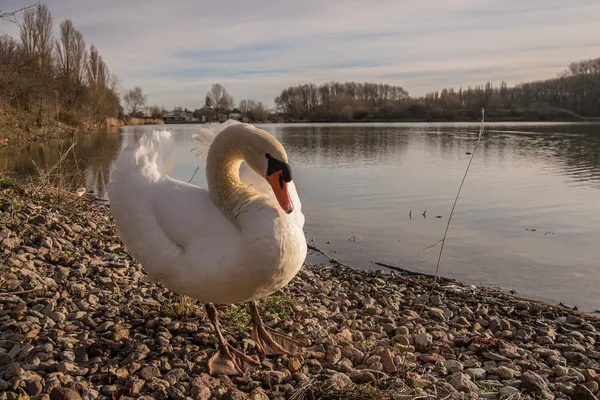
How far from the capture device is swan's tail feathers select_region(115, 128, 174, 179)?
4.24m

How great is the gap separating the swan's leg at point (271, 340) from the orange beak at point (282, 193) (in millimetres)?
1278

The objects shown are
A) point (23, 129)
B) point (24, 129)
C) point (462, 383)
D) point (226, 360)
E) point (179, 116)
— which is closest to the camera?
point (226, 360)

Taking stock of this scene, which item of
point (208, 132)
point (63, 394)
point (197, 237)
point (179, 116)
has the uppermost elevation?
point (179, 116)

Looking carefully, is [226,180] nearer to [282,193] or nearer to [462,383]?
[282,193]

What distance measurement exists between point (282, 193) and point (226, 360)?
4.41 feet

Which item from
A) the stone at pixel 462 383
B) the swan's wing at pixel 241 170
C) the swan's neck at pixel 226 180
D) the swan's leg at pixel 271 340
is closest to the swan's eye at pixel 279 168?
the swan's neck at pixel 226 180

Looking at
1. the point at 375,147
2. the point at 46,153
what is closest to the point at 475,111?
the point at 375,147

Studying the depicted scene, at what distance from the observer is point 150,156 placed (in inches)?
176

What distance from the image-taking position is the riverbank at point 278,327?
3.31m

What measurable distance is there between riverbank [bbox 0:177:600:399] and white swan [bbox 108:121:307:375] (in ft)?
1.18

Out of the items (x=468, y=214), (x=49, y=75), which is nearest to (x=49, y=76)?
(x=49, y=75)

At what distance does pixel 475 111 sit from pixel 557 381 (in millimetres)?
91184

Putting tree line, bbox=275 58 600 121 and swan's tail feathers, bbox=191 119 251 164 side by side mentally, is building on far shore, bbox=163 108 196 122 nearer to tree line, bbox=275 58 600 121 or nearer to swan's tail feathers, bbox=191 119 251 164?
tree line, bbox=275 58 600 121

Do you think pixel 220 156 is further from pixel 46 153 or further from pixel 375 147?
pixel 375 147
